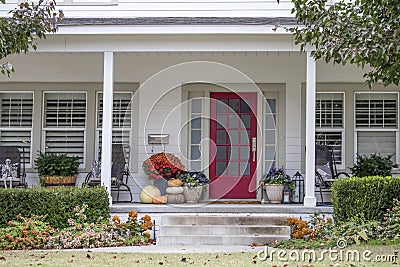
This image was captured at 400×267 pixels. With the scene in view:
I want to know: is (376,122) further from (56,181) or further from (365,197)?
(56,181)

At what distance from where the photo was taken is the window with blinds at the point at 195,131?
40.1ft

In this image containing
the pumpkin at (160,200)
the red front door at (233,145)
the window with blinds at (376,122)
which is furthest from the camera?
the red front door at (233,145)

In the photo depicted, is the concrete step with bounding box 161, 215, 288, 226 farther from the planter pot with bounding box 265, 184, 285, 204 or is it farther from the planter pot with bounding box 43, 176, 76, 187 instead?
the planter pot with bounding box 43, 176, 76, 187

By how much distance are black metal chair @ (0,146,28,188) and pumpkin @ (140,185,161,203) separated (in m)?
2.05

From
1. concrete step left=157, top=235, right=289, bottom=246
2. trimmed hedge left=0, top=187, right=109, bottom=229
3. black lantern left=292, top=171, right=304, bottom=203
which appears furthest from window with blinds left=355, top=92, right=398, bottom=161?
trimmed hedge left=0, top=187, right=109, bottom=229

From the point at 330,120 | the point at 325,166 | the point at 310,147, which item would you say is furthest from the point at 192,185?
the point at 330,120

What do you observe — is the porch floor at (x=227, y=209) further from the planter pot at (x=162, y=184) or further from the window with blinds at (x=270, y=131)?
the window with blinds at (x=270, y=131)

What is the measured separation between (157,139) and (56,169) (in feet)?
6.16

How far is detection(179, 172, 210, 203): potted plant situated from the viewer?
1130 centimetres

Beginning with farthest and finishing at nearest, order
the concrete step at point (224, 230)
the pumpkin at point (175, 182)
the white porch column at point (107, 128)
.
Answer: the pumpkin at point (175, 182)
the white porch column at point (107, 128)
the concrete step at point (224, 230)

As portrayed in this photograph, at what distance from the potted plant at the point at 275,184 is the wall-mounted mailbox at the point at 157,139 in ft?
6.34

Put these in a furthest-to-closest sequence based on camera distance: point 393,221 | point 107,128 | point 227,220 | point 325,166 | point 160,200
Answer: point 325,166
point 160,200
point 107,128
point 227,220
point 393,221

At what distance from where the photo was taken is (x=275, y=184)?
1134 centimetres

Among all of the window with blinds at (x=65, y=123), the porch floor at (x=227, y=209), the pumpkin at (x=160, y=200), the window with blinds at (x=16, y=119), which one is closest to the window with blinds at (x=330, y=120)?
the porch floor at (x=227, y=209)
